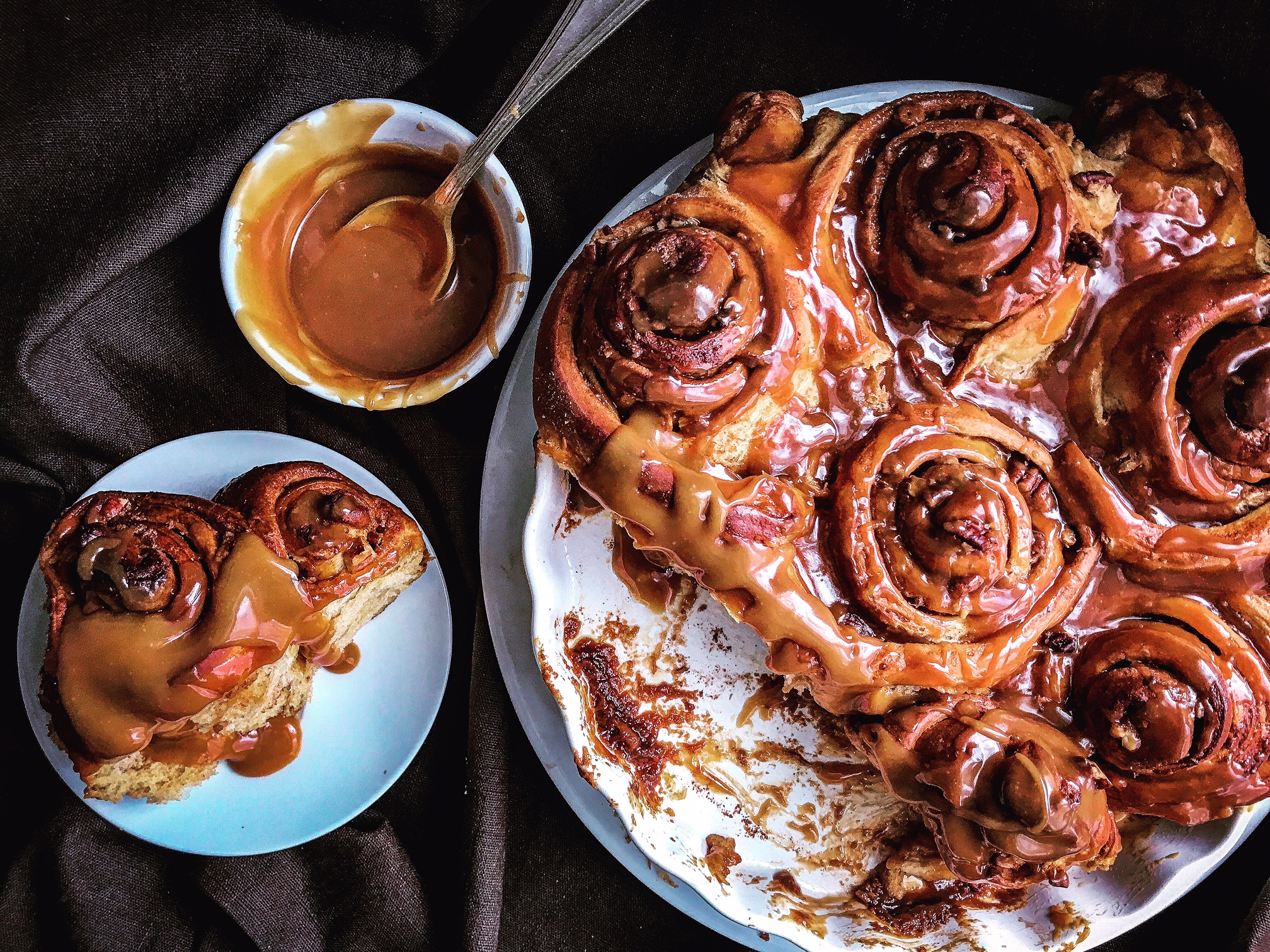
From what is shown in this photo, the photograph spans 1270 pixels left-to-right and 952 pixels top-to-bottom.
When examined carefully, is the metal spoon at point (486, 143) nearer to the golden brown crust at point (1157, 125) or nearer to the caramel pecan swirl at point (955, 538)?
the golden brown crust at point (1157, 125)

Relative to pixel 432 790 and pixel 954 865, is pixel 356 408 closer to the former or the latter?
pixel 432 790

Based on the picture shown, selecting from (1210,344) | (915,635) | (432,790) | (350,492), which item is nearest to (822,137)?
(1210,344)

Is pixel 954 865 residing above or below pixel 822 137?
below

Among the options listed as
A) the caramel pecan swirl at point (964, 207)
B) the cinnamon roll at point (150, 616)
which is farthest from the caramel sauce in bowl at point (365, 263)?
the caramel pecan swirl at point (964, 207)

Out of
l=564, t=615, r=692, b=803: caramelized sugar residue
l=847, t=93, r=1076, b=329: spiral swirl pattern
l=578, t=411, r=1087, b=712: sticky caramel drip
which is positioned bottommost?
l=564, t=615, r=692, b=803: caramelized sugar residue

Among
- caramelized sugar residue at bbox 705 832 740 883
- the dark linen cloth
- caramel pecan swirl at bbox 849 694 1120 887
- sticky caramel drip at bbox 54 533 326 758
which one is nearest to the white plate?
the dark linen cloth

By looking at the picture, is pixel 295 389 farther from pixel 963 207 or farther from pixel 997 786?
pixel 997 786

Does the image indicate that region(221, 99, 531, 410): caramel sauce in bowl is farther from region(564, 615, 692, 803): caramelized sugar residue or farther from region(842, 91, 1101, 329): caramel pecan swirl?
region(842, 91, 1101, 329): caramel pecan swirl
